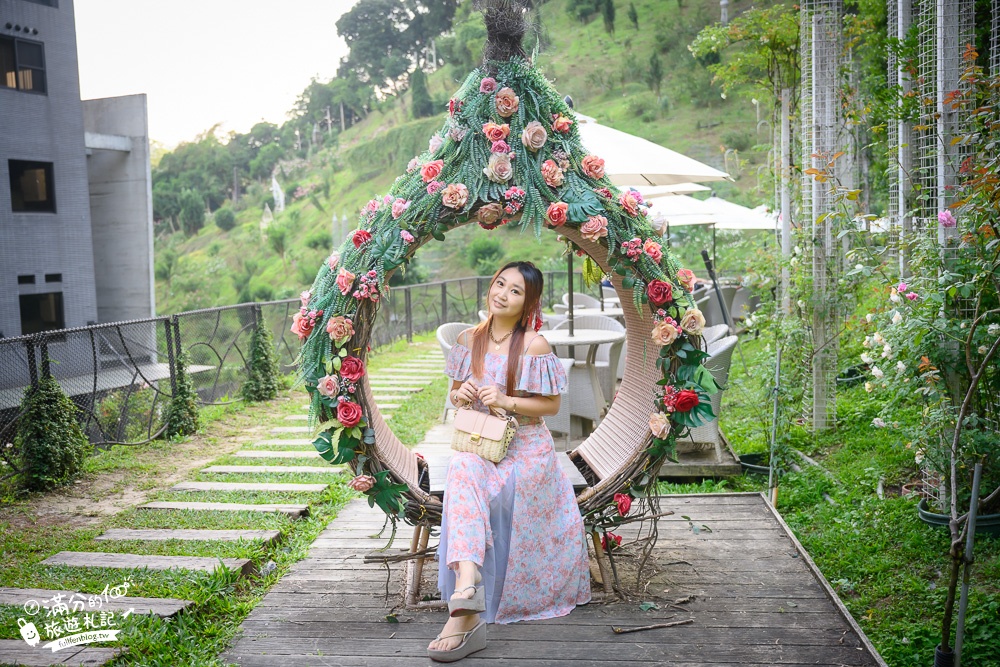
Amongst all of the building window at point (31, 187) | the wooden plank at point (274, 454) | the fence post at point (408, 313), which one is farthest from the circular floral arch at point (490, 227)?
the building window at point (31, 187)

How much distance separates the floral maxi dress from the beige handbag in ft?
0.12

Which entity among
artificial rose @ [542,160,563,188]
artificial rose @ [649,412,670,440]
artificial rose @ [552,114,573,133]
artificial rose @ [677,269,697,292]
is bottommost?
artificial rose @ [649,412,670,440]


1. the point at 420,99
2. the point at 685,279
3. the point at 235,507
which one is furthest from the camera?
the point at 420,99

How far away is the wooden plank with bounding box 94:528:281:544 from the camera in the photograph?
13.0ft

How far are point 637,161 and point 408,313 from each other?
8282 millimetres

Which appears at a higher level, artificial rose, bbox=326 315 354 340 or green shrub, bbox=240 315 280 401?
artificial rose, bbox=326 315 354 340

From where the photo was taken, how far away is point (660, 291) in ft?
10.00

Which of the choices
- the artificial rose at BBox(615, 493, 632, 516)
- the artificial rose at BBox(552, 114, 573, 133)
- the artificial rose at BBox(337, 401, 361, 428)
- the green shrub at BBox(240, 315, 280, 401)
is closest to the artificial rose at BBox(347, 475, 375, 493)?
the artificial rose at BBox(337, 401, 361, 428)

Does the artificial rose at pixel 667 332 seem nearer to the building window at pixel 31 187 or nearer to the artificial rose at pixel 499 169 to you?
the artificial rose at pixel 499 169

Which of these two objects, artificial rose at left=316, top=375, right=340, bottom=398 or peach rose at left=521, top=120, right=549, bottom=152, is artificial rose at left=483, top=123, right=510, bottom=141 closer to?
peach rose at left=521, top=120, right=549, bottom=152

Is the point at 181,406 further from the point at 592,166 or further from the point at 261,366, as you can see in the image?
the point at 592,166

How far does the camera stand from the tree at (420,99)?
43.6 meters

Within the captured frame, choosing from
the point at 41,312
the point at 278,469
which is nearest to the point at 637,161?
the point at 278,469

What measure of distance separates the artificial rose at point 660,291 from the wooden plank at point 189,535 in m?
2.29
